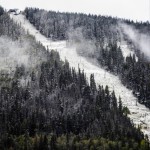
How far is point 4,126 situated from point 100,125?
4244cm

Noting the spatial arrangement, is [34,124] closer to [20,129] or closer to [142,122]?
[20,129]

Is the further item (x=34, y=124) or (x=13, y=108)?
(x=13, y=108)

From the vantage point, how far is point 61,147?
509 feet

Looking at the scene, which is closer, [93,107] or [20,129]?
[20,129]

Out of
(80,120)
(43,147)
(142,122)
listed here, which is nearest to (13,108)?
(80,120)

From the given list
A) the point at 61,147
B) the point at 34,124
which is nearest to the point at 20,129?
the point at 34,124

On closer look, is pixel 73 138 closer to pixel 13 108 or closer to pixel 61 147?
pixel 61 147

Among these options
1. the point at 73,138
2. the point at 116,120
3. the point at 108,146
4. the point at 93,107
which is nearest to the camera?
the point at 108,146

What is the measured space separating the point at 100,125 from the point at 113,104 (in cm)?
2367

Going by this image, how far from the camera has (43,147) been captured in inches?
6161

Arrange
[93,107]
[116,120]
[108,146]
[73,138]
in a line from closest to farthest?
[108,146] → [73,138] → [116,120] → [93,107]

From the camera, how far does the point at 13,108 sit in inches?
7776

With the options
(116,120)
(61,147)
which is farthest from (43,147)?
(116,120)

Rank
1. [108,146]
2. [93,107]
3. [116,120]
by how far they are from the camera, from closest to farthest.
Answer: [108,146] → [116,120] → [93,107]
